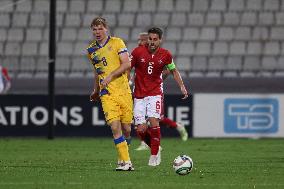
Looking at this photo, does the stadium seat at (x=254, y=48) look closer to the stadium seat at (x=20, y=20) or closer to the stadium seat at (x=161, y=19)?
the stadium seat at (x=161, y=19)

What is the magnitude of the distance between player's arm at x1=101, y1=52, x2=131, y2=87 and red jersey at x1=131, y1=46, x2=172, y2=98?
1535mm

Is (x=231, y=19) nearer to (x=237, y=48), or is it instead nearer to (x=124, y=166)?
(x=237, y=48)

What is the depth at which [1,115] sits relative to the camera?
71.6 feet

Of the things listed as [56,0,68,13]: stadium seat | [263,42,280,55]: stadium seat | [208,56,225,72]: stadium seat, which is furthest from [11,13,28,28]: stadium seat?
[263,42,280,55]: stadium seat

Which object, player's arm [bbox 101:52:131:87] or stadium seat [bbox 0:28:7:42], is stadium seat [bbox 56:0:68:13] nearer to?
stadium seat [bbox 0:28:7:42]

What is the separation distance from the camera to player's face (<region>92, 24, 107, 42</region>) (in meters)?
12.4

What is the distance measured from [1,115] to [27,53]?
10.9 feet

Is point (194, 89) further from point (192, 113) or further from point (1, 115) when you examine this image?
point (1, 115)

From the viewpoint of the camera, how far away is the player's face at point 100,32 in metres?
12.4

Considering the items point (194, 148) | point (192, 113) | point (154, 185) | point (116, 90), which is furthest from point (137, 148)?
point (154, 185)

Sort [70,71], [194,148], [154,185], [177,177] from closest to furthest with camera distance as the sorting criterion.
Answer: [154,185] → [177,177] → [194,148] → [70,71]

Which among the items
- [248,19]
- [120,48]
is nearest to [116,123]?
[120,48]

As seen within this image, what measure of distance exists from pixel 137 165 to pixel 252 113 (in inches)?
347

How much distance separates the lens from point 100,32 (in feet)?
40.7
